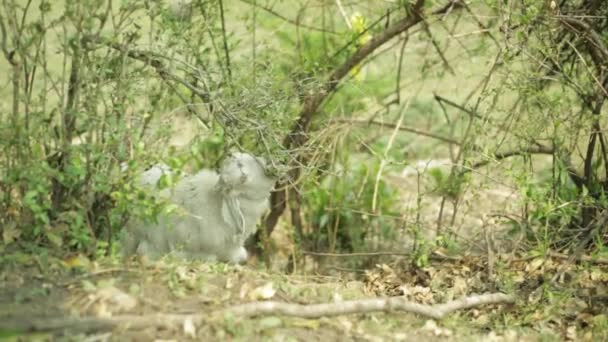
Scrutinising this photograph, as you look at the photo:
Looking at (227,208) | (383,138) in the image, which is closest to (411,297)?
(227,208)

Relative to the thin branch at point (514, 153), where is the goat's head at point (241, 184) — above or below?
below

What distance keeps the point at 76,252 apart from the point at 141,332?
0.87m

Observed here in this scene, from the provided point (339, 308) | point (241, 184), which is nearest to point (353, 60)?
point (241, 184)

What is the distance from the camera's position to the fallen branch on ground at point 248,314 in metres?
3.41

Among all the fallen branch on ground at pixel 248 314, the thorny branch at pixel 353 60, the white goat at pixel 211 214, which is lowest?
the fallen branch on ground at pixel 248 314

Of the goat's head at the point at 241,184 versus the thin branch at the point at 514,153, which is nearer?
the goat's head at the point at 241,184

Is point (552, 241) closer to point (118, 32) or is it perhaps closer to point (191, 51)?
point (191, 51)

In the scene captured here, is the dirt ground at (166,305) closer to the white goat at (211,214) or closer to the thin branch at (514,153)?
the white goat at (211,214)

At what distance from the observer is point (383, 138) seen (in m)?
9.50

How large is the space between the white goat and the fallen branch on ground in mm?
1274

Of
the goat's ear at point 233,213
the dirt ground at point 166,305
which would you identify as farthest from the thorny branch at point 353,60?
the dirt ground at point 166,305

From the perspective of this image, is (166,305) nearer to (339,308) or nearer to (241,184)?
(339,308)

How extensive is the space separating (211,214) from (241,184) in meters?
0.35

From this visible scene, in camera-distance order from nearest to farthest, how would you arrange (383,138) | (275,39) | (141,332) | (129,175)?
(141,332), (129,175), (275,39), (383,138)
